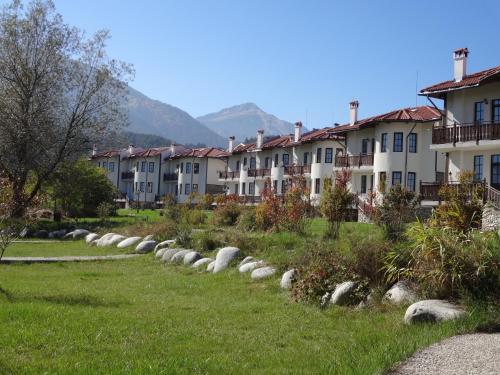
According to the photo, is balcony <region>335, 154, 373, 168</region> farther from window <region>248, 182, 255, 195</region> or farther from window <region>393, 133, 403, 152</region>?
window <region>248, 182, 255, 195</region>

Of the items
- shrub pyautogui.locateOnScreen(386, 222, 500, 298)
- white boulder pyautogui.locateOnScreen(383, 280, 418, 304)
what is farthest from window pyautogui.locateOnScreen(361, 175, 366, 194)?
white boulder pyautogui.locateOnScreen(383, 280, 418, 304)

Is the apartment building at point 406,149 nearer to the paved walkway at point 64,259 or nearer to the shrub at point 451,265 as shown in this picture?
the paved walkway at point 64,259

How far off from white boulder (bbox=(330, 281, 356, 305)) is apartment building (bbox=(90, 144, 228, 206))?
211ft

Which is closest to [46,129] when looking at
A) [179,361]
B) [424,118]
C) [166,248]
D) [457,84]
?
[166,248]

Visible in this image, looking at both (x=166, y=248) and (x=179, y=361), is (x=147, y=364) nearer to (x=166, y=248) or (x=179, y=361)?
(x=179, y=361)

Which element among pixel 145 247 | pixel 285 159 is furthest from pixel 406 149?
pixel 145 247

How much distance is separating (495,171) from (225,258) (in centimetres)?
2009

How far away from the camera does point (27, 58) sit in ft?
110

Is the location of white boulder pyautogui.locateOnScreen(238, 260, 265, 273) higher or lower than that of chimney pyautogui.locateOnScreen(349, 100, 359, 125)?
lower

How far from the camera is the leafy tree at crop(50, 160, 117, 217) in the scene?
37.8 metres

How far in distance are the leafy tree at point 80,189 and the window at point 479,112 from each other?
76.2 feet

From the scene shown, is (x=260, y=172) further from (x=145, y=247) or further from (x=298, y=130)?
(x=145, y=247)

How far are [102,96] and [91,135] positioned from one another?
258 cm

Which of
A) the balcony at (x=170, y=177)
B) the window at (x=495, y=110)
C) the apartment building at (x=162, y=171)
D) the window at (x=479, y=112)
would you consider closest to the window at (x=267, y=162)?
the apartment building at (x=162, y=171)
